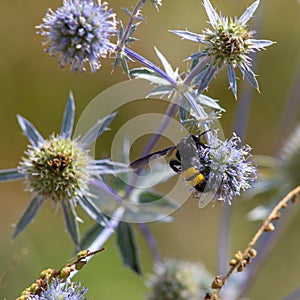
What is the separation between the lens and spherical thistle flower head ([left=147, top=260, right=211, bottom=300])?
6.57ft

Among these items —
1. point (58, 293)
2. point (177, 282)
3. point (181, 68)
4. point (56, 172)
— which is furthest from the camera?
point (181, 68)

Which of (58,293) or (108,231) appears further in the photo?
Answer: (108,231)

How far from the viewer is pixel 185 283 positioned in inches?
79.7

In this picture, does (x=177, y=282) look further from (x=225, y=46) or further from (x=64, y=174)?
(x=225, y=46)

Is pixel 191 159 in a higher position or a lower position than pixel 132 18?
lower

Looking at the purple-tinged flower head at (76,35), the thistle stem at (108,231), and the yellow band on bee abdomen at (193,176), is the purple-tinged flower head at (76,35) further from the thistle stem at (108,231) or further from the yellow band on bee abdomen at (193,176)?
the thistle stem at (108,231)

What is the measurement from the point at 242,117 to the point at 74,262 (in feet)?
3.57

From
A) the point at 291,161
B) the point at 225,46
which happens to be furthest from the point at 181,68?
the point at 225,46

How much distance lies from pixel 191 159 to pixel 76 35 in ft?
1.24

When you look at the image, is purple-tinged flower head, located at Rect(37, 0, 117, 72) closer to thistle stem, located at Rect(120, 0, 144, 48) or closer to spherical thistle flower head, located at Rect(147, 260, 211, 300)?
thistle stem, located at Rect(120, 0, 144, 48)

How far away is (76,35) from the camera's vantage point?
1215 mm

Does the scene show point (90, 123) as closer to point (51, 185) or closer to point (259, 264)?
point (51, 185)

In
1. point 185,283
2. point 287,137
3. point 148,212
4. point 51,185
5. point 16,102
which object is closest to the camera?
point 51,185

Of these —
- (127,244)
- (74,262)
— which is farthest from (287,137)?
(74,262)
